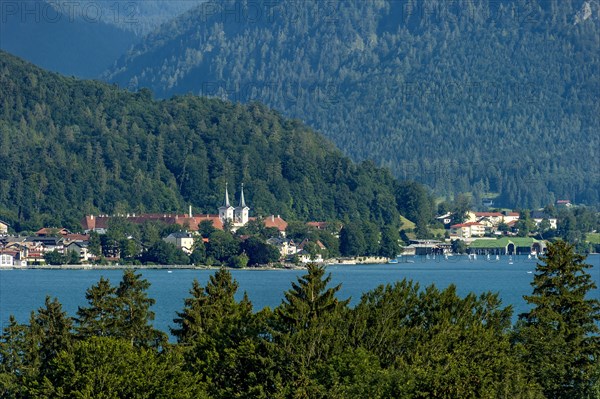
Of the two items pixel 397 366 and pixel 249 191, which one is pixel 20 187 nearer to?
pixel 249 191

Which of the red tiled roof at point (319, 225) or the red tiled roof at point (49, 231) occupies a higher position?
the red tiled roof at point (319, 225)

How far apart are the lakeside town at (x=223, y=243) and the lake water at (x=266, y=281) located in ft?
15.3

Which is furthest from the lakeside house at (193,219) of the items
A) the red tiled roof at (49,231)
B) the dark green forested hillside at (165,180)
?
the dark green forested hillside at (165,180)

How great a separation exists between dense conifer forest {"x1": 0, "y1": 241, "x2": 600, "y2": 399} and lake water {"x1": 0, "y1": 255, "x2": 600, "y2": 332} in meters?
25.6

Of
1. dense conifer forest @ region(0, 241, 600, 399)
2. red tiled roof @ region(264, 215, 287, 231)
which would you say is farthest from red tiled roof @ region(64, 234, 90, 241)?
dense conifer forest @ region(0, 241, 600, 399)

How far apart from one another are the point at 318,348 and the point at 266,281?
76.6 metres

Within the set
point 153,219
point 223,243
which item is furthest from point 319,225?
point 223,243

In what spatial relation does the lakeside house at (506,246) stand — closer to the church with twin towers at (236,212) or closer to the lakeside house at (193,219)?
the lakeside house at (193,219)

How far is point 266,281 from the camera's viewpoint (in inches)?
4402

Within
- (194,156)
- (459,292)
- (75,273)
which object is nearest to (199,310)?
(459,292)

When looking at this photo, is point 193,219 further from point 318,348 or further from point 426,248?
point 318,348

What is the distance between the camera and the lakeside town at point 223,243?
13912cm

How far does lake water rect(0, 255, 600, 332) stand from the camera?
84.1m

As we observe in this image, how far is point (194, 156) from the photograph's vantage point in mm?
196875
